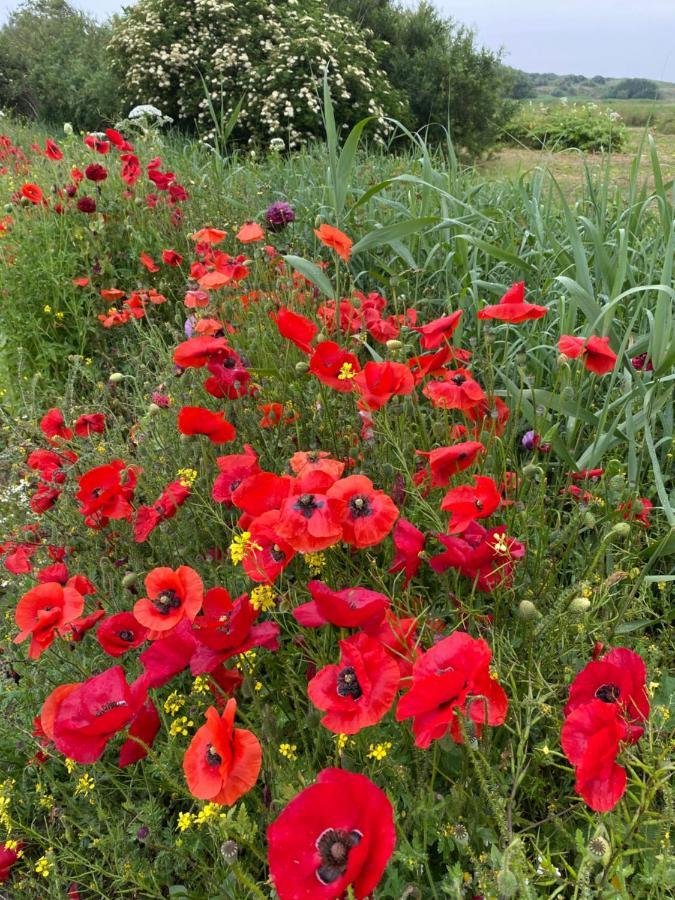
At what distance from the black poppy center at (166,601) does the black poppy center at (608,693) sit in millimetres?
739

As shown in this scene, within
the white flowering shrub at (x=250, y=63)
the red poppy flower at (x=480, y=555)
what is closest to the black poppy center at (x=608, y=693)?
the red poppy flower at (x=480, y=555)

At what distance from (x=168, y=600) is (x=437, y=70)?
37.2ft

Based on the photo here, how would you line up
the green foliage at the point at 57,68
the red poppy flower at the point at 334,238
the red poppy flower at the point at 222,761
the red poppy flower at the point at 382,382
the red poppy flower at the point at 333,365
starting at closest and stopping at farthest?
1. the red poppy flower at the point at 222,761
2. the red poppy flower at the point at 382,382
3. the red poppy flower at the point at 333,365
4. the red poppy flower at the point at 334,238
5. the green foliage at the point at 57,68

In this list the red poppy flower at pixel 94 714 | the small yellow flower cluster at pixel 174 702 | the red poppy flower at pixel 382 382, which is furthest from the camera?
the red poppy flower at pixel 382 382

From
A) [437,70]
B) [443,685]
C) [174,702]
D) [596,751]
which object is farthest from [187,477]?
[437,70]

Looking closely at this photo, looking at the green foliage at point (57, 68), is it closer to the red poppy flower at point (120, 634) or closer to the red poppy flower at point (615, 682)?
the red poppy flower at point (120, 634)

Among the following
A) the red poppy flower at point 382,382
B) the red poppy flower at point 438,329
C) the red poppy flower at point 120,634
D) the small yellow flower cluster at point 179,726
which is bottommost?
the small yellow flower cluster at point 179,726

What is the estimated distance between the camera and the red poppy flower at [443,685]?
0.88 metres

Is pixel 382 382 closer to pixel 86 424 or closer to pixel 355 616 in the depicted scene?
pixel 355 616

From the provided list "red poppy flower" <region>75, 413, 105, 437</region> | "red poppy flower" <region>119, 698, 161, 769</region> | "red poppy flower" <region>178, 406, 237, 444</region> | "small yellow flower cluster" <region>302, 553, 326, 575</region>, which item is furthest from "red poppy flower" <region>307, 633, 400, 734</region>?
"red poppy flower" <region>75, 413, 105, 437</region>

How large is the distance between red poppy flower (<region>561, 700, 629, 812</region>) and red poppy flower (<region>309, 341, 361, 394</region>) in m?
0.90

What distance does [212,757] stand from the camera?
101cm

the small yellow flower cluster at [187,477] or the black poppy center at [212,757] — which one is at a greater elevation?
the small yellow flower cluster at [187,477]

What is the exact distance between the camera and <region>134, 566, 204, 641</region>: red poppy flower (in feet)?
4.02
